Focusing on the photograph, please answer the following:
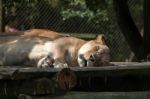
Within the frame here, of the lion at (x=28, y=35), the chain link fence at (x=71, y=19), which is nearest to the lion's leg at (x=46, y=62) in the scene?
→ the lion at (x=28, y=35)

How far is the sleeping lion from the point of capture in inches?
153

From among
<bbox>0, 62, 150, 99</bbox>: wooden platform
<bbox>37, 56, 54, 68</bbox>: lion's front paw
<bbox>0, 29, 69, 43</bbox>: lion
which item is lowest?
<bbox>0, 62, 150, 99</bbox>: wooden platform

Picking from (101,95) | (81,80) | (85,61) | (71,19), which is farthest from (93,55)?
(71,19)

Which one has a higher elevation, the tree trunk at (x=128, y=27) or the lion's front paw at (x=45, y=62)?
the tree trunk at (x=128, y=27)

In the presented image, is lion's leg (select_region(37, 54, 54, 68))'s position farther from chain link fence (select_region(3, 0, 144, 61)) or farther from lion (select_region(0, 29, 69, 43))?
chain link fence (select_region(3, 0, 144, 61))

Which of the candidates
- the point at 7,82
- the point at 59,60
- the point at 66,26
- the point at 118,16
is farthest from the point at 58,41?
the point at 66,26

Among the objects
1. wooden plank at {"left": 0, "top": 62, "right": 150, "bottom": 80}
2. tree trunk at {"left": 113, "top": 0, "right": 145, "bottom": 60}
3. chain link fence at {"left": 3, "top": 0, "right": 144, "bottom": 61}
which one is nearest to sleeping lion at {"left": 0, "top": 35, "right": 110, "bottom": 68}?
wooden plank at {"left": 0, "top": 62, "right": 150, "bottom": 80}

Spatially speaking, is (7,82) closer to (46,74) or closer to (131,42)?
(46,74)

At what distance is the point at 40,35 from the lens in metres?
4.41

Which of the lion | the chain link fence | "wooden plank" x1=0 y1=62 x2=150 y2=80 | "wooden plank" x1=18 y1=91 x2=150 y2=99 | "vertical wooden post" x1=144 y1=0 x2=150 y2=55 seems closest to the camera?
"wooden plank" x1=0 y1=62 x2=150 y2=80

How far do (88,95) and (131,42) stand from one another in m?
5.09

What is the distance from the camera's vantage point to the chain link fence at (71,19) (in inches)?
396

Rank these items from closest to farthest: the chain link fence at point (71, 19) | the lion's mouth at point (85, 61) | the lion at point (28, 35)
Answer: the lion's mouth at point (85, 61) → the lion at point (28, 35) → the chain link fence at point (71, 19)

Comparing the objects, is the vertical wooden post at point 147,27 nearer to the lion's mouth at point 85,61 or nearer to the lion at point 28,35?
the lion at point 28,35
